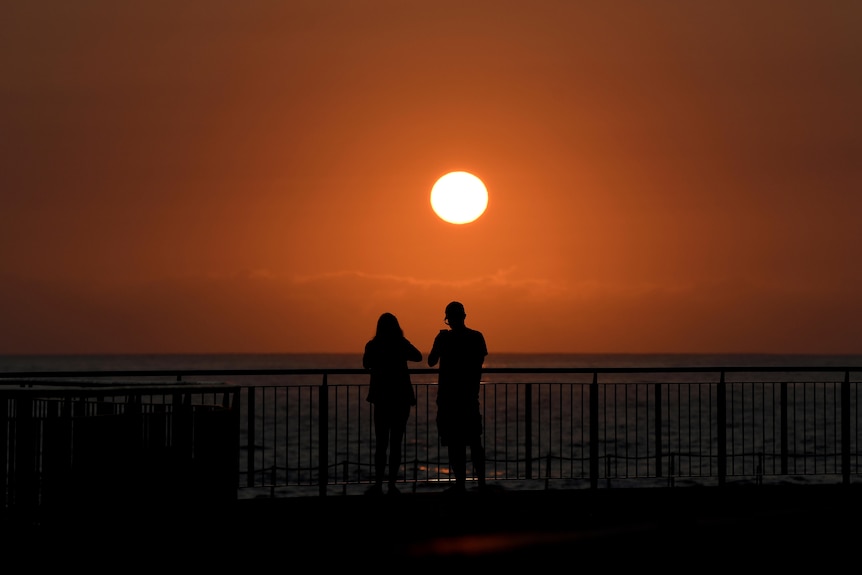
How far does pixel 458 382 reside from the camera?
40.5ft

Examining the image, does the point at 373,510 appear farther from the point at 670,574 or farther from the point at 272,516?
the point at 670,574

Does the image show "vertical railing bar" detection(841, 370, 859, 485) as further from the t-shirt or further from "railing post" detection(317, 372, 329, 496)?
"railing post" detection(317, 372, 329, 496)

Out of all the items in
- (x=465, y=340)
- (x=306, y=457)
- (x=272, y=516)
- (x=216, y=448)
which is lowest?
(x=306, y=457)

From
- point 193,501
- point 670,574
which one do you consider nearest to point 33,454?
point 193,501

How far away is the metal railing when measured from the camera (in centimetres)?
1352

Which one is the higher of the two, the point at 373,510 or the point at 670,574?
the point at 670,574

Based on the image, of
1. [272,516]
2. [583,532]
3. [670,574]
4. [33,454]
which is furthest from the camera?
[272,516]

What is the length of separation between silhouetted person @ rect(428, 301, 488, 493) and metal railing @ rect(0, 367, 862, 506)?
0.28 meters

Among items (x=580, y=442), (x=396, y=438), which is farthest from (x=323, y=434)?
(x=580, y=442)

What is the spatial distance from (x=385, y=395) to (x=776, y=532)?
9.33 m

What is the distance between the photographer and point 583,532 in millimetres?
2926

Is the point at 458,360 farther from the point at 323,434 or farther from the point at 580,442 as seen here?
the point at 580,442

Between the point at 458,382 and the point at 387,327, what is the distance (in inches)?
38.0

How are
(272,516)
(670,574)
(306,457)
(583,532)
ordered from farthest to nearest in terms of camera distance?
(306,457), (272,516), (670,574), (583,532)
